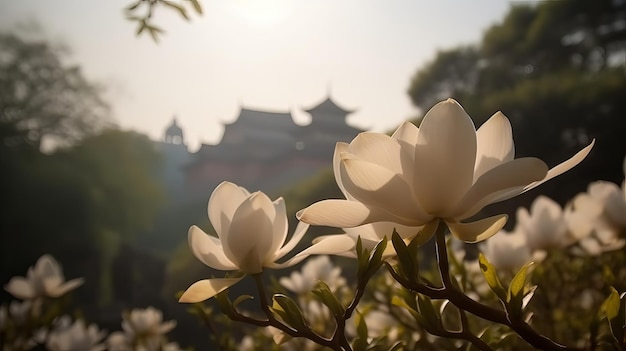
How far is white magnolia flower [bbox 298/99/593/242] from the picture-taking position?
25 cm

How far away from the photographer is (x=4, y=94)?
6.45 metres

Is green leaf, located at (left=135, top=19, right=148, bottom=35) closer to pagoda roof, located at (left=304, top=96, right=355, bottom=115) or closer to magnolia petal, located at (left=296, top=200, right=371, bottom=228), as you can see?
magnolia petal, located at (left=296, top=200, right=371, bottom=228)

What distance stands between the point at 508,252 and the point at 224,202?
40 cm

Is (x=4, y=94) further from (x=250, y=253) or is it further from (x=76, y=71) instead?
(x=250, y=253)

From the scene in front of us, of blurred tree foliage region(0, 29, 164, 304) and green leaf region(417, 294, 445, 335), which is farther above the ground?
blurred tree foliage region(0, 29, 164, 304)

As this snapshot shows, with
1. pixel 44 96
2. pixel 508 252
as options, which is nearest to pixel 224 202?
pixel 508 252

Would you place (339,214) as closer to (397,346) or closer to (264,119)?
(397,346)

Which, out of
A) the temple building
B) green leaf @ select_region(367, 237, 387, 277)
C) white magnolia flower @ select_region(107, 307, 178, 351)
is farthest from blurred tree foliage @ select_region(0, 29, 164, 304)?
green leaf @ select_region(367, 237, 387, 277)

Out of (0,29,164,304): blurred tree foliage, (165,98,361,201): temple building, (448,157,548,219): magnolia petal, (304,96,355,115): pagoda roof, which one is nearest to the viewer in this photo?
(448,157,548,219): magnolia petal

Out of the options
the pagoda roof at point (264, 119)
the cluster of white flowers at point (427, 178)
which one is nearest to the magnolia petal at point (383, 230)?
the cluster of white flowers at point (427, 178)

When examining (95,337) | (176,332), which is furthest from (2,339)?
(176,332)

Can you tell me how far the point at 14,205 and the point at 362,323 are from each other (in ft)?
20.0

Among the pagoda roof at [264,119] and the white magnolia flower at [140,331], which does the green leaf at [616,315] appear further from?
the pagoda roof at [264,119]

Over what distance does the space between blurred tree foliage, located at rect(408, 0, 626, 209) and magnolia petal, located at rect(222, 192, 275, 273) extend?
9.96ft
